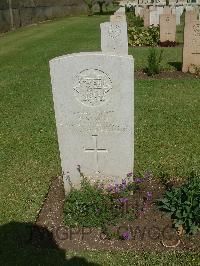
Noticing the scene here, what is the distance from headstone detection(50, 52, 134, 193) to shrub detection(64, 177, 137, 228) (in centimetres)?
15

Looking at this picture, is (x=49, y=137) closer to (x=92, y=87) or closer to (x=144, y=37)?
(x=92, y=87)

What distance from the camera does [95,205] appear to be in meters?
4.31

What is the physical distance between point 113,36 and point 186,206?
7.58 metres

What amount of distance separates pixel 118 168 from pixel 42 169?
1.76m

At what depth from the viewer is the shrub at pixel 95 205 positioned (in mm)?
4277

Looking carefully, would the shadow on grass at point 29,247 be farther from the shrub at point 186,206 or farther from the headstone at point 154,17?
the headstone at point 154,17

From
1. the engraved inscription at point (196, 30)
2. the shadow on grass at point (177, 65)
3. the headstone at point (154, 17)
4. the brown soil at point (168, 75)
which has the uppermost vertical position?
the engraved inscription at point (196, 30)

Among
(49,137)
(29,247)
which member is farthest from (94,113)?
(49,137)

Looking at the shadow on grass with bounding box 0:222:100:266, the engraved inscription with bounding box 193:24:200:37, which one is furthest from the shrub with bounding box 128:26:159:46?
the shadow on grass with bounding box 0:222:100:266

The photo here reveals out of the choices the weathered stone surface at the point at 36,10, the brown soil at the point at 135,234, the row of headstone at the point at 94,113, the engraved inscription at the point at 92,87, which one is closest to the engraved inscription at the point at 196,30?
the row of headstone at the point at 94,113

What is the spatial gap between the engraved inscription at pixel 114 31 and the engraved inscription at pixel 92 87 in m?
6.96

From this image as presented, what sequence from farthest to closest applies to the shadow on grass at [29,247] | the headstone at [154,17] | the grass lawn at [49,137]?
the headstone at [154,17] < the grass lawn at [49,137] < the shadow on grass at [29,247]

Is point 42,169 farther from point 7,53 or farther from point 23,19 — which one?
point 23,19

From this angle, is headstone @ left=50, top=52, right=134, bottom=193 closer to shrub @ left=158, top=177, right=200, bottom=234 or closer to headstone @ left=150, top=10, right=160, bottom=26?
shrub @ left=158, top=177, right=200, bottom=234
